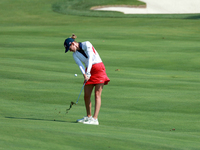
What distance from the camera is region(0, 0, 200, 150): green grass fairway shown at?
20.3 feet

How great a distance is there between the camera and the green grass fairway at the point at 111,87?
20.3 feet

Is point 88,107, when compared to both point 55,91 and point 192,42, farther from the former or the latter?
point 192,42

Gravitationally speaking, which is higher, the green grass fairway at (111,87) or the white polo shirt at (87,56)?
the white polo shirt at (87,56)

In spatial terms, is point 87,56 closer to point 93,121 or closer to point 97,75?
point 97,75

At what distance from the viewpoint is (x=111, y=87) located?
11.1 metres

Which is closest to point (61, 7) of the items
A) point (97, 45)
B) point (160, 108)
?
point (97, 45)

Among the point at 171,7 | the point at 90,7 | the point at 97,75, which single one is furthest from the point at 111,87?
the point at 171,7

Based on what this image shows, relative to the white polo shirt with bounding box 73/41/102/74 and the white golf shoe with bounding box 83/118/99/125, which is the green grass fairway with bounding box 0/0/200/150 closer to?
the white golf shoe with bounding box 83/118/99/125

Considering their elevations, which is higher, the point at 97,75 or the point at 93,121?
the point at 97,75

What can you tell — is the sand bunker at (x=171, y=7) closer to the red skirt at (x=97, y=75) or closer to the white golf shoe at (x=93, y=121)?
the red skirt at (x=97, y=75)

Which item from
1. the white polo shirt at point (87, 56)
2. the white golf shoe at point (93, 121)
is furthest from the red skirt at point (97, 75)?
the white golf shoe at point (93, 121)

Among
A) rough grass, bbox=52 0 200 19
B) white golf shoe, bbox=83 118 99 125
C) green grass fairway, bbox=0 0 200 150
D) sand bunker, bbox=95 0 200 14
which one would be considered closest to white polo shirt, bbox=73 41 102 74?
white golf shoe, bbox=83 118 99 125

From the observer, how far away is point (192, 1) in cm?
3888

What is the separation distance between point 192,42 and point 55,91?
10738mm
